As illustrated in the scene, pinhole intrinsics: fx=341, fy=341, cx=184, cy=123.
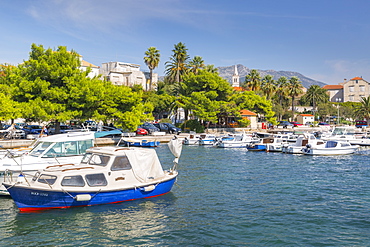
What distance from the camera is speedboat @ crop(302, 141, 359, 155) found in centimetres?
4066

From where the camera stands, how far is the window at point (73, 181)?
1698 centimetres

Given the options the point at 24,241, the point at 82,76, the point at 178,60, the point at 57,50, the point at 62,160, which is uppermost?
the point at 178,60

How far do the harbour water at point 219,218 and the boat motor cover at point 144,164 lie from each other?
134cm

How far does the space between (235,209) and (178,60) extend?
238ft

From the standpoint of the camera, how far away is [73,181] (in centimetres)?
1716

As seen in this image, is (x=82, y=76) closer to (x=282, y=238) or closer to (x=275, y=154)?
(x=275, y=154)

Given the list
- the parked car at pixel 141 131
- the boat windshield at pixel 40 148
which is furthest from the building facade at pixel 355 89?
the boat windshield at pixel 40 148

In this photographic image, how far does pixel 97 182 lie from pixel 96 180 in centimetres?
12

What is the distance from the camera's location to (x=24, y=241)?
13.6m

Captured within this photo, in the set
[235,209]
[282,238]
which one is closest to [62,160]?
[235,209]

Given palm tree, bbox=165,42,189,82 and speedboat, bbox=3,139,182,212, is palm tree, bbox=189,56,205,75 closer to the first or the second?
palm tree, bbox=165,42,189,82

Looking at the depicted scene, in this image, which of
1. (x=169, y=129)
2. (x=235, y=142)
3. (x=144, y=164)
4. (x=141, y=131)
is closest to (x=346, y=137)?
(x=235, y=142)

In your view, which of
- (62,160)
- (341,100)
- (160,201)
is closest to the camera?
(160,201)

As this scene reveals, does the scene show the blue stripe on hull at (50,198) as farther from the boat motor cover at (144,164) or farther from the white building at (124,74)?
the white building at (124,74)
